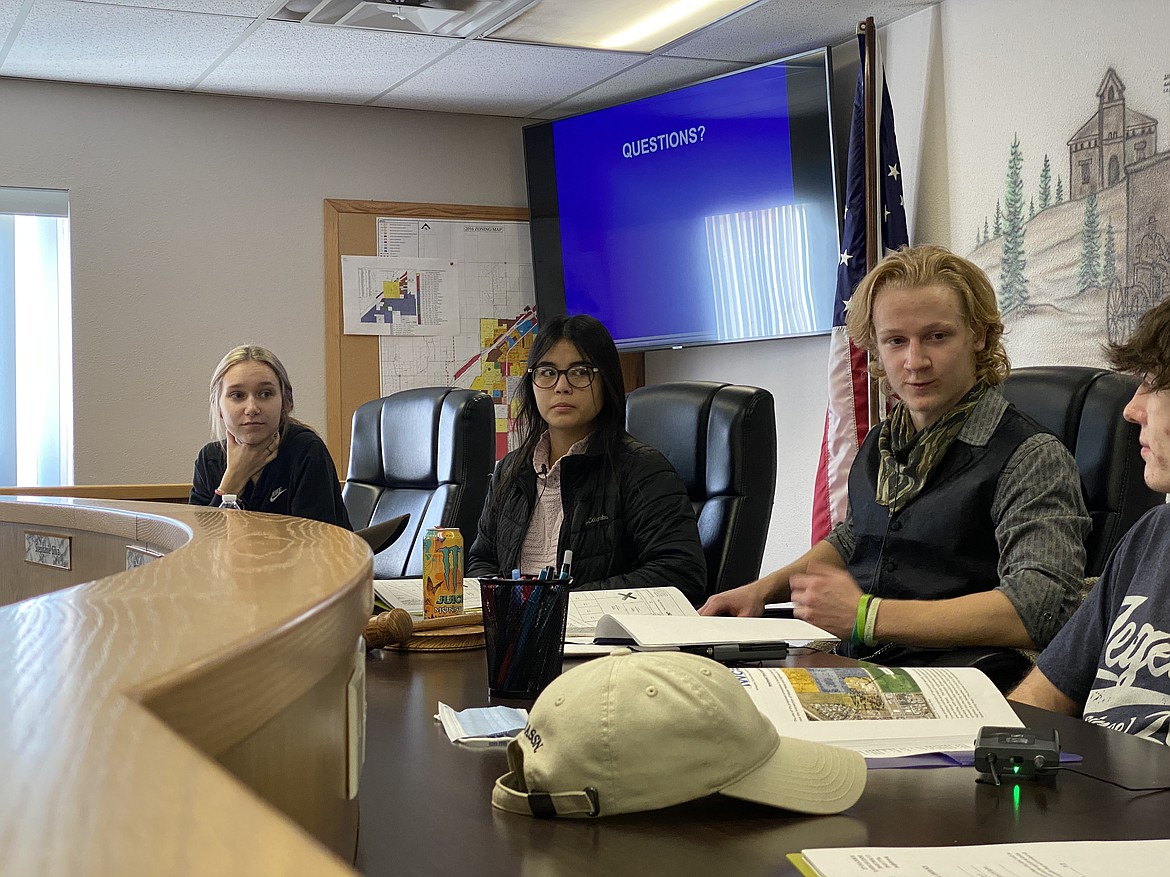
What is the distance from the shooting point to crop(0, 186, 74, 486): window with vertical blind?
458 cm

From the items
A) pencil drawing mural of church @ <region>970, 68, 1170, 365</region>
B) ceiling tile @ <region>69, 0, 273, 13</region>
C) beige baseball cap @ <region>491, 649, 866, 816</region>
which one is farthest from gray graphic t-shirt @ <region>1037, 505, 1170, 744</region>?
ceiling tile @ <region>69, 0, 273, 13</region>

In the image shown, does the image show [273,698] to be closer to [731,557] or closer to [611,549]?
[611,549]

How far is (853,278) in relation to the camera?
396 cm

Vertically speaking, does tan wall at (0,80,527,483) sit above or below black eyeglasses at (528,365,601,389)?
above

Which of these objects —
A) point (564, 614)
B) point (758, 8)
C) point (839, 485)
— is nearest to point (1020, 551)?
point (564, 614)

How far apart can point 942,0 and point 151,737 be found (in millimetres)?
4041

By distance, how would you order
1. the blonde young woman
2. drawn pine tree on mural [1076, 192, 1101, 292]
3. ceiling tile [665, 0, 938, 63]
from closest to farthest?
1. the blonde young woman
2. drawn pine tree on mural [1076, 192, 1101, 292]
3. ceiling tile [665, 0, 938, 63]

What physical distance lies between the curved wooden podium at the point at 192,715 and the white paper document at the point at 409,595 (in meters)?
0.81

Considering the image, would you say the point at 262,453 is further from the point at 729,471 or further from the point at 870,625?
the point at 870,625

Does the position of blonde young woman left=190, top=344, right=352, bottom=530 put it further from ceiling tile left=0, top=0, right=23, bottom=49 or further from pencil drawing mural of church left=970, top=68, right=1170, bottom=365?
pencil drawing mural of church left=970, top=68, right=1170, bottom=365

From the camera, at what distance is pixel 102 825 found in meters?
0.27

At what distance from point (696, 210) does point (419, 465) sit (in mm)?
1713

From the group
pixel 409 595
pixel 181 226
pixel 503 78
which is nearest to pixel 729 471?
pixel 409 595

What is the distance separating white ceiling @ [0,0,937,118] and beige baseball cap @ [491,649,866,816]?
3313 mm
